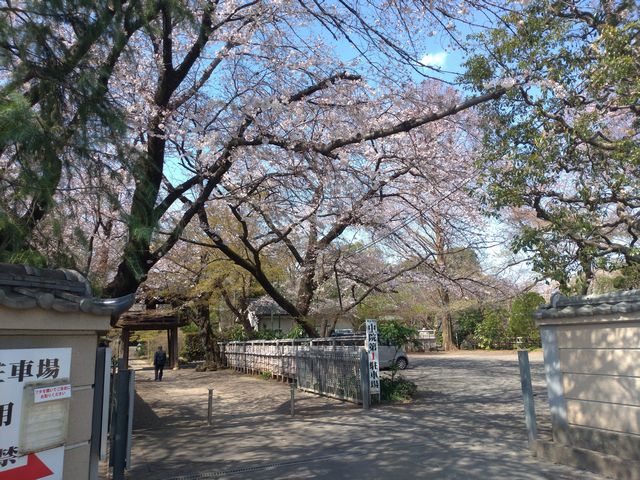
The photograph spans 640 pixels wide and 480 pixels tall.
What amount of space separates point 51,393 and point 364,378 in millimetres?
9593

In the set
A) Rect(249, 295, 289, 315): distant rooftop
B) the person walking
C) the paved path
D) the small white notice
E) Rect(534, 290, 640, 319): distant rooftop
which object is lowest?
the paved path

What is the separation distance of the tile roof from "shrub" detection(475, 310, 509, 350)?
35359 mm

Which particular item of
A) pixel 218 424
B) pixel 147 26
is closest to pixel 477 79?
pixel 147 26

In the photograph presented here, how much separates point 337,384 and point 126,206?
882 cm

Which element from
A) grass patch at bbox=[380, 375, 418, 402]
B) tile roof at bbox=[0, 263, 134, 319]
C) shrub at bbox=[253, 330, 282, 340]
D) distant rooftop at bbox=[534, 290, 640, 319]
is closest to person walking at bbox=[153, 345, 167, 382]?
shrub at bbox=[253, 330, 282, 340]

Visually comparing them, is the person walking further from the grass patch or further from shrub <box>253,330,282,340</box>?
the grass patch

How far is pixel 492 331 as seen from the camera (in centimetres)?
3778

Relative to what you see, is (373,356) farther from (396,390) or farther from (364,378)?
(396,390)

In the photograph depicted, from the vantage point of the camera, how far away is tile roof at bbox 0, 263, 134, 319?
337cm

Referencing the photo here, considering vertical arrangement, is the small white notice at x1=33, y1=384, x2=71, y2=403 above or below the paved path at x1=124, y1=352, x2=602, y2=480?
above

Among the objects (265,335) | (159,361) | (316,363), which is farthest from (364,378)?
(265,335)

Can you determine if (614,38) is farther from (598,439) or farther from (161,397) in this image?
(161,397)

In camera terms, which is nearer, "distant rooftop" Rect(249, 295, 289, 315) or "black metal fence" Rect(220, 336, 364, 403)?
"black metal fence" Rect(220, 336, 364, 403)

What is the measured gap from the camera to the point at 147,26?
580 centimetres
